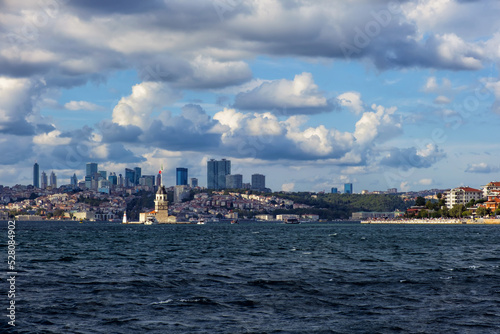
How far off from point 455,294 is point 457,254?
1096 inches

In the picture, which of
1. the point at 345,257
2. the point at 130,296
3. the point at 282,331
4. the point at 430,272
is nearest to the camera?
the point at 282,331

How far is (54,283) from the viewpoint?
35.0 meters

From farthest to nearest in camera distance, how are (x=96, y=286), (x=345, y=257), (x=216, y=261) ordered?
(x=345, y=257) → (x=216, y=261) → (x=96, y=286)

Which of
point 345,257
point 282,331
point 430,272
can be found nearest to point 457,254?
point 345,257

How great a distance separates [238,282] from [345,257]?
20.7 meters

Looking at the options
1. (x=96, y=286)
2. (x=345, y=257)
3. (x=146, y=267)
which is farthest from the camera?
(x=345, y=257)

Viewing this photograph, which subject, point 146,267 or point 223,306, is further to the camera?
point 146,267

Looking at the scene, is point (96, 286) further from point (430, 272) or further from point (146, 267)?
point (430, 272)

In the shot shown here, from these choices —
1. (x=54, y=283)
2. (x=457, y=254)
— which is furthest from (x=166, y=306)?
(x=457, y=254)

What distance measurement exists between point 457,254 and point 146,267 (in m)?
30.8

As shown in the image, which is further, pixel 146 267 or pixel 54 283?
pixel 146 267

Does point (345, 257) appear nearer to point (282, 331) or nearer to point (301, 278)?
point (301, 278)

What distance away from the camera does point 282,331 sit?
23047 mm

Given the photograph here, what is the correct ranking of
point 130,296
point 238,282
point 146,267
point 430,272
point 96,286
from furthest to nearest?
point 146,267 < point 430,272 < point 238,282 < point 96,286 < point 130,296
